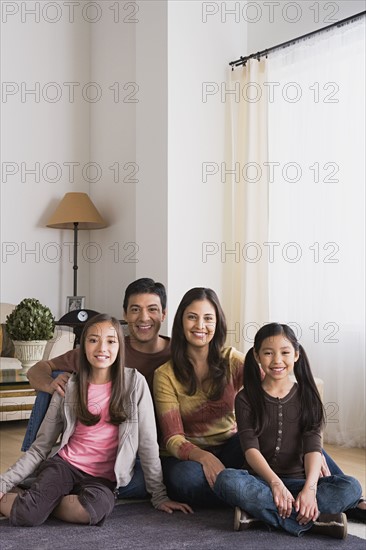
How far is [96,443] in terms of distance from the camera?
8.70ft

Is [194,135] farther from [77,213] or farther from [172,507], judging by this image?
[172,507]

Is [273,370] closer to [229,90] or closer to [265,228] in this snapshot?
[265,228]

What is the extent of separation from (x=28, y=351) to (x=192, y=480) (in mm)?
1138

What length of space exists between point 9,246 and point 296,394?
316cm

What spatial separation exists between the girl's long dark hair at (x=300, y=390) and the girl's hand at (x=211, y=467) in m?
0.19

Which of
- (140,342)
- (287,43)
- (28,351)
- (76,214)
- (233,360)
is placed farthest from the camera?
(76,214)

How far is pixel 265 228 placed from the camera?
182 inches

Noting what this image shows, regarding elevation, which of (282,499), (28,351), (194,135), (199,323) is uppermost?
(194,135)

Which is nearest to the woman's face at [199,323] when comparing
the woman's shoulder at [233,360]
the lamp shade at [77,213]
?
the woman's shoulder at [233,360]

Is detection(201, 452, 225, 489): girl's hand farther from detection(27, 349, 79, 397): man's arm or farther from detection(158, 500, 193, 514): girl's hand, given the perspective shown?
detection(27, 349, 79, 397): man's arm

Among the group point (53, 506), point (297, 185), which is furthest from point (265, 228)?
point (53, 506)

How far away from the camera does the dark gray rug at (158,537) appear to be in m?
2.31

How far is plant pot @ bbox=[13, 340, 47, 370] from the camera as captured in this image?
3.46m

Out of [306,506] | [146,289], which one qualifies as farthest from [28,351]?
[306,506]
